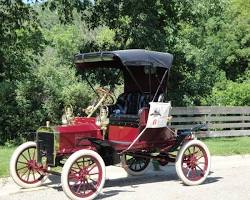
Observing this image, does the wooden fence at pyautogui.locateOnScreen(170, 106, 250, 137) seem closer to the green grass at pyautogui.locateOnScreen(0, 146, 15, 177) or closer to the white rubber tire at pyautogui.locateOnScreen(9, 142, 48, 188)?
the green grass at pyautogui.locateOnScreen(0, 146, 15, 177)

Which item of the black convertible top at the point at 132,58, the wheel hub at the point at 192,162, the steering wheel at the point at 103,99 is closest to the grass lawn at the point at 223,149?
the steering wheel at the point at 103,99

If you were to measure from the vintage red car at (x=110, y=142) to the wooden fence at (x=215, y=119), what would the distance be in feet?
22.5

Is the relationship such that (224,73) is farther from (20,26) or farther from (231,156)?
(231,156)

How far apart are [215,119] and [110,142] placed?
9820 mm

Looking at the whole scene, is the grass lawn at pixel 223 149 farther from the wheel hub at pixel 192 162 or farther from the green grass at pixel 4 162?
the wheel hub at pixel 192 162

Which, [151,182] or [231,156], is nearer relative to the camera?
[151,182]

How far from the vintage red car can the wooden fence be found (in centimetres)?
687

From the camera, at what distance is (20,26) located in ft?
61.4

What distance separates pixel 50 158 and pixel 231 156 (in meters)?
6.11

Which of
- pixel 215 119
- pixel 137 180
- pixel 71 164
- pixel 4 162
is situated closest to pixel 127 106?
pixel 137 180

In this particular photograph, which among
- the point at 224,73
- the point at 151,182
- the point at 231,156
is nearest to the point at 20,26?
the point at 231,156

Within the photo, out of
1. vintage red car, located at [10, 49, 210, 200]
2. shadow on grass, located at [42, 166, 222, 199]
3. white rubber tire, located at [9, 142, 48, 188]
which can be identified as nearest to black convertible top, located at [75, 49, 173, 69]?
vintage red car, located at [10, 49, 210, 200]

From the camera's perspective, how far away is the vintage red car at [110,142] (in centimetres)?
927

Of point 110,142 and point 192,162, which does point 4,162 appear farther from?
point 192,162
